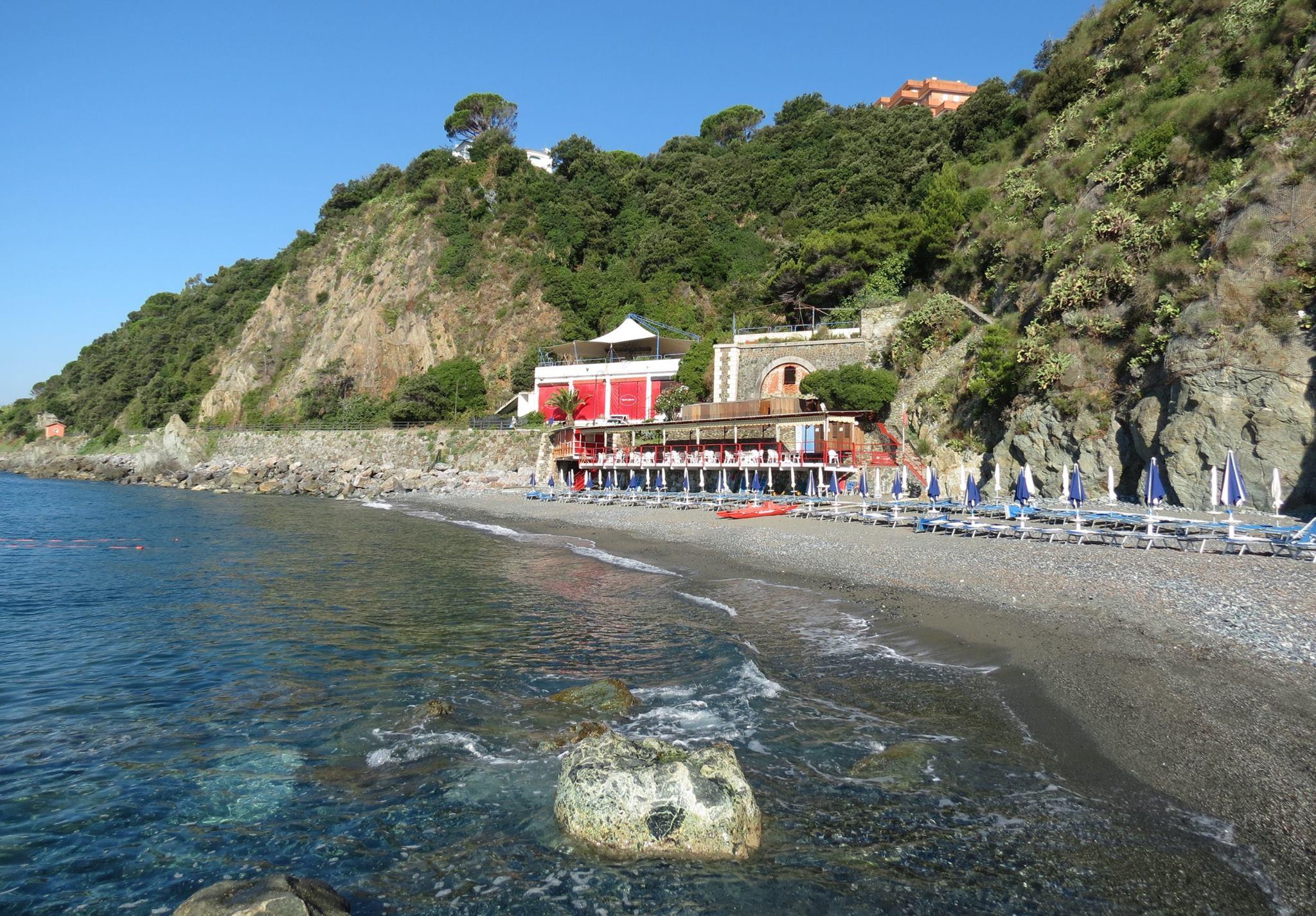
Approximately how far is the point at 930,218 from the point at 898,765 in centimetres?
3843

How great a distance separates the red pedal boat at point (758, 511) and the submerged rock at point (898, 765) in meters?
20.0

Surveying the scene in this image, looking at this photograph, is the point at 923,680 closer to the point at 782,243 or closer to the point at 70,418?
the point at 782,243

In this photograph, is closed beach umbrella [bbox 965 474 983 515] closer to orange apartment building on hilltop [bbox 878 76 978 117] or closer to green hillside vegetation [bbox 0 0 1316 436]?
green hillside vegetation [bbox 0 0 1316 436]

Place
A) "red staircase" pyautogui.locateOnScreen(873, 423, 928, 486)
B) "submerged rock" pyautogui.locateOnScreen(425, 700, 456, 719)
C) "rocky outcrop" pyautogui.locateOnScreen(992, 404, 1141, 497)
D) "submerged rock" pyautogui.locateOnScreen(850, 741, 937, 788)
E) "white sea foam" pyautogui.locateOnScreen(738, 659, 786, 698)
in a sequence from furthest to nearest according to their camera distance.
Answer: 1. "red staircase" pyautogui.locateOnScreen(873, 423, 928, 486)
2. "rocky outcrop" pyautogui.locateOnScreen(992, 404, 1141, 497)
3. "white sea foam" pyautogui.locateOnScreen(738, 659, 786, 698)
4. "submerged rock" pyautogui.locateOnScreen(425, 700, 456, 719)
5. "submerged rock" pyautogui.locateOnScreen(850, 741, 937, 788)

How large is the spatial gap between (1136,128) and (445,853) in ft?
112

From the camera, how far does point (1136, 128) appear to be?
2786cm

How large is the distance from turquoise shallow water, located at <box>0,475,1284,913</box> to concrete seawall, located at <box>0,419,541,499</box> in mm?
32646

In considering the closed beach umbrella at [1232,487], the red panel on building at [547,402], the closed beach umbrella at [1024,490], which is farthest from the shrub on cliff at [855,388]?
the red panel on building at [547,402]

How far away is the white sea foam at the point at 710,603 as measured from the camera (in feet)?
44.5

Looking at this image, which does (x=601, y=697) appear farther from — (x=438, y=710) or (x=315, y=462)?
(x=315, y=462)

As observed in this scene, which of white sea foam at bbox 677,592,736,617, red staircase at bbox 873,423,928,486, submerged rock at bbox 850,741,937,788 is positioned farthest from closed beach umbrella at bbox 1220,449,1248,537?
red staircase at bbox 873,423,928,486

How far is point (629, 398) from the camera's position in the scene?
162 ft

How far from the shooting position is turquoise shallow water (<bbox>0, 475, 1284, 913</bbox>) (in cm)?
490

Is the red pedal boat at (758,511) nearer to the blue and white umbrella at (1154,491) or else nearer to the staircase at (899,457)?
the staircase at (899,457)
